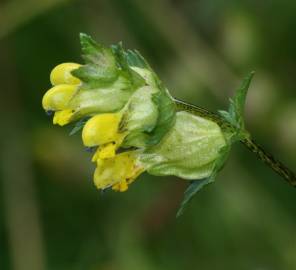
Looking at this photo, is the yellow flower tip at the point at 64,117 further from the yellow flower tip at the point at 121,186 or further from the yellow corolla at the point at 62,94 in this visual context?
the yellow flower tip at the point at 121,186

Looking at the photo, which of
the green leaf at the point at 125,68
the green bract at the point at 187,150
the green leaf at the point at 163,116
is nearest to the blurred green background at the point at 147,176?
the green bract at the point at 187,150

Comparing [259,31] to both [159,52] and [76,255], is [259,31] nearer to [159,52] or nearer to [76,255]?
[159,52]

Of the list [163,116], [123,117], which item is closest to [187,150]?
[163,116]

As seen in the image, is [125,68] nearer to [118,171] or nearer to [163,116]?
[163,116]

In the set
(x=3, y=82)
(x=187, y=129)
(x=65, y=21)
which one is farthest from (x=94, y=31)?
(x=187, y=129)

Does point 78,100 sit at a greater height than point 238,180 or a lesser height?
greater
